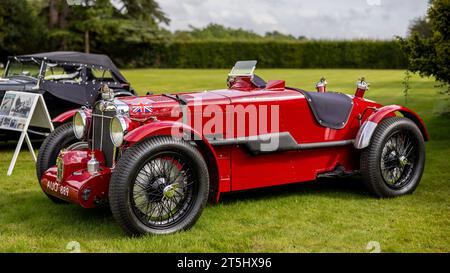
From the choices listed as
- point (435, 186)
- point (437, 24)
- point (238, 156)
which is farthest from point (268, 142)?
point (437, 24)

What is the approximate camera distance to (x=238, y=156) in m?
4.98

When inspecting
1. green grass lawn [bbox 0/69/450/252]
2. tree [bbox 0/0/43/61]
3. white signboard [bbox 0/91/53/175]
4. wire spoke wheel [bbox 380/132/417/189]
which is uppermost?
tree [bbox 0/0/43/61]

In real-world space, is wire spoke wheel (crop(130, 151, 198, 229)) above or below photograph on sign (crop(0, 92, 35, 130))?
below

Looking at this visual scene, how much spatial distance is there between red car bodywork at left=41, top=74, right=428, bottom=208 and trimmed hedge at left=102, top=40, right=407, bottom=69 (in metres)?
36.2

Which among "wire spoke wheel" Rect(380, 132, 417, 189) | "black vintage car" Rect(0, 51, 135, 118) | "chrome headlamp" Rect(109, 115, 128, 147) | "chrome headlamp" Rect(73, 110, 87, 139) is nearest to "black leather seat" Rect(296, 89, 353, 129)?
"wire spoke wheel" Rect(380, 132, 417, 189)

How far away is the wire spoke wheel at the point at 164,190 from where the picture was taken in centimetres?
432

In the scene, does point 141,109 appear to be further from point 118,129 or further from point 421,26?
point 421,26

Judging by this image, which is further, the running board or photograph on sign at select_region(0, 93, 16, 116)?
photograph on sign at select_region(0, 93, 16, 116)

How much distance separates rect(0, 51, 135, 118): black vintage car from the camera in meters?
9.09

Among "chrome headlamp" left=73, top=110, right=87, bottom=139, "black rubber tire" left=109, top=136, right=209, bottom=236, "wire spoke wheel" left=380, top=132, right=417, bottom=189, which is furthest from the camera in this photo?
"wire spoke wheel" left=380, top=132, right=417, bottom=189

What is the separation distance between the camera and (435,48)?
30.1ft

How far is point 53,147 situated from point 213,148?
1661 mm

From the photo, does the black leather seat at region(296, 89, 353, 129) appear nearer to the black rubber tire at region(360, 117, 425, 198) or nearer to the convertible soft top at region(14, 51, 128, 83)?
the black rubber tire at region(360, 117, 425, 198)

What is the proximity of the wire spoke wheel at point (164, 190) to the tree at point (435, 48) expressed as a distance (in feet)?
19.8
